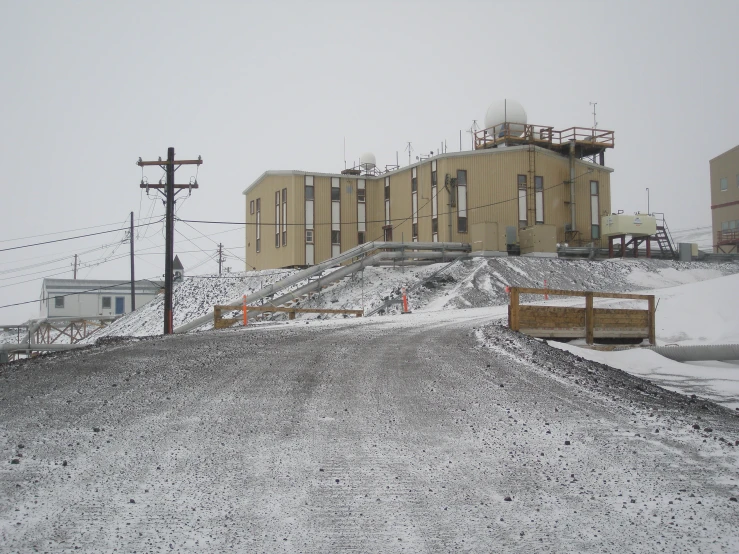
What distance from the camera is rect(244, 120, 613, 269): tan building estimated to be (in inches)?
1556

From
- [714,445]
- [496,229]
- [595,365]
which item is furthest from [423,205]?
[714,445]

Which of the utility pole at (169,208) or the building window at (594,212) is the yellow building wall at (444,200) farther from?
the utility pole at (169,208)

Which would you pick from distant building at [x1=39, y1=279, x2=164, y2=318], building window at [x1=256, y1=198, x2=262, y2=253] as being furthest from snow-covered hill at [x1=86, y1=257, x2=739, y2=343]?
distant building at [x1=39, y1=279, x2=164, y2=318]

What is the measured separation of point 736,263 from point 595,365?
38.9 metres

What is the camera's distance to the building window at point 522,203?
132 feet

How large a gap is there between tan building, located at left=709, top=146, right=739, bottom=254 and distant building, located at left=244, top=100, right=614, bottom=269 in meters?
20.6

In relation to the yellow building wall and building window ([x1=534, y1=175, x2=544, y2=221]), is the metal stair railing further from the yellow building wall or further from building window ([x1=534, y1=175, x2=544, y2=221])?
building window ([x1=534, y1=175, x2=544, y2=221])

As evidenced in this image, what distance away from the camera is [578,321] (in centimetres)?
1653

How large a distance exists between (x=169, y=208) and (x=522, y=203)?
828 inches

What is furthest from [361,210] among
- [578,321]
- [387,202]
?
[578,321]

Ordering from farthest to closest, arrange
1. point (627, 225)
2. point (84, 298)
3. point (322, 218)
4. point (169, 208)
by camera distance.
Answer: point (84, 298)
point (322, 218)
point (627, 225)
point (169, 208)

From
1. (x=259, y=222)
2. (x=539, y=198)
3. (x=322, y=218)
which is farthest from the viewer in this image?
(x=259, y=222)

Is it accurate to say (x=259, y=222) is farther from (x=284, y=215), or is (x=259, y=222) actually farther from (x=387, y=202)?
(x=387, y=202)

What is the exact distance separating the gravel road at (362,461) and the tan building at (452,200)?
28.4 metres
